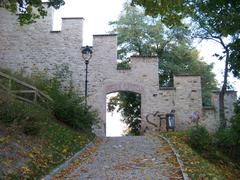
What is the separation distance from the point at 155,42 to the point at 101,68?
6.24m

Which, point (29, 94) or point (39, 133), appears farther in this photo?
point (29, 94)

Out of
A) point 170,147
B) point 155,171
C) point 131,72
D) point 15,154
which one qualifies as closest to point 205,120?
point 131,72

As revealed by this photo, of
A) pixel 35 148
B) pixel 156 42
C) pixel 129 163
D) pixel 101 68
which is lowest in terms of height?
pixel 129 163

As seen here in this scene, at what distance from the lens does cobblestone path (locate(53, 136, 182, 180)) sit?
822 centimetres

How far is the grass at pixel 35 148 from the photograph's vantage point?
7.77 metres

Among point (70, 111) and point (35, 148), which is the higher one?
point (70, 111)

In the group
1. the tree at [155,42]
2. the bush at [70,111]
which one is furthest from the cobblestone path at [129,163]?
the tree at [155,42]

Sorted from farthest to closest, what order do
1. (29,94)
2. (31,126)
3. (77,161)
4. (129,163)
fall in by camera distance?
(29,94) < (31,126) < (77,161) < (129,163)

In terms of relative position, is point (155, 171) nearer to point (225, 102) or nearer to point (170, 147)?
point (170, 147)

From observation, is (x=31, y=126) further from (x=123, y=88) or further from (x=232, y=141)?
(x=123, y=88)

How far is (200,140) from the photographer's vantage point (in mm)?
12758

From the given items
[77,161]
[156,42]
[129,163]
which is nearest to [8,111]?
[77,161]

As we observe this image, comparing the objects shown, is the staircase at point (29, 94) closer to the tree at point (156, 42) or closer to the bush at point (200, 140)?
the bush at point (200, 140)

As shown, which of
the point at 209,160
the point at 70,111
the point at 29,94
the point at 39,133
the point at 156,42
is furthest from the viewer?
the point at 156,42
